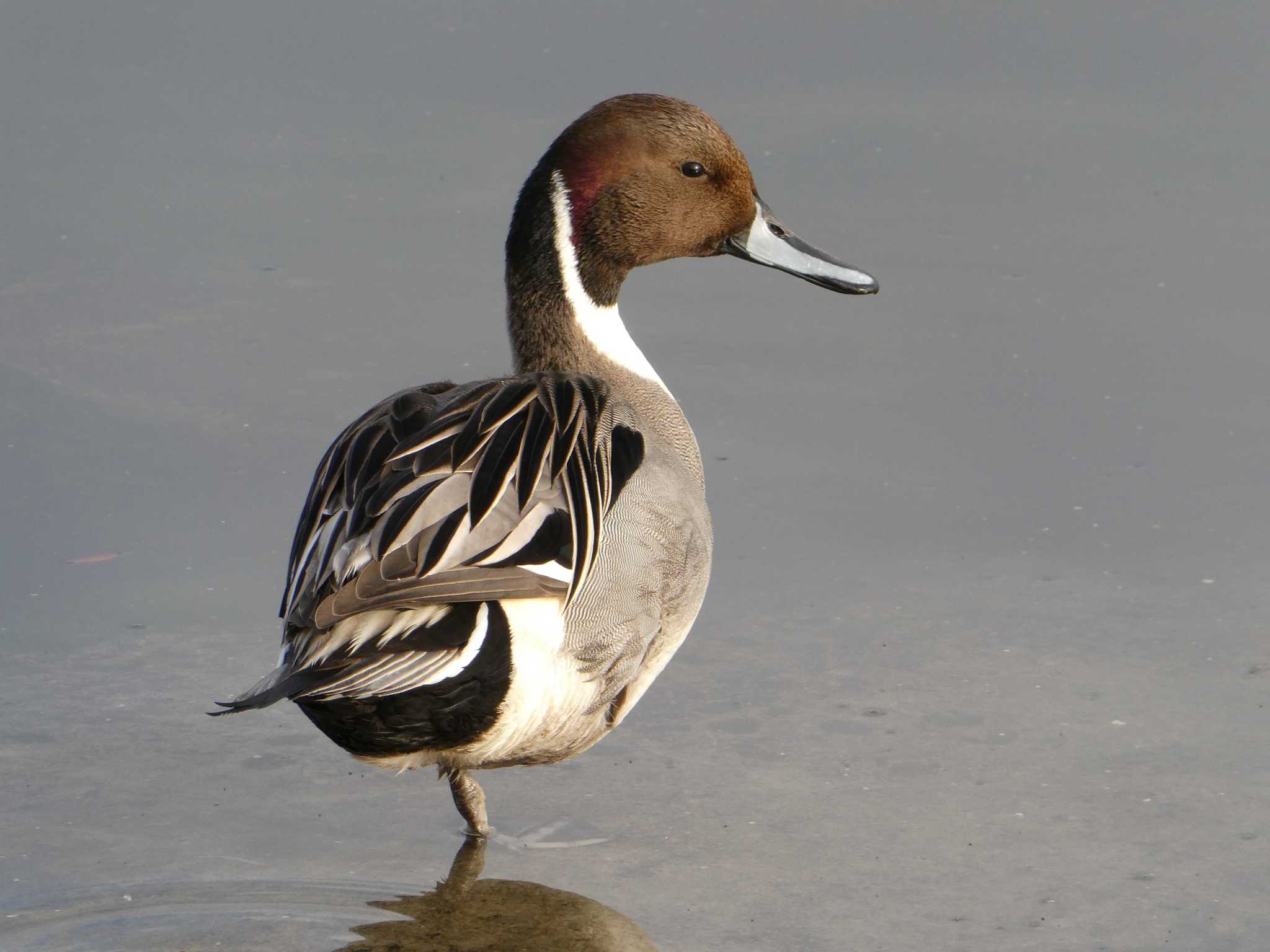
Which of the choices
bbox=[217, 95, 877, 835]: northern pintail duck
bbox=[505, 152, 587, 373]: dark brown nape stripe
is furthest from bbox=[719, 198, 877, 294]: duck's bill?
bbox=[505, 152, 587, 373]: dark brown nape stripe

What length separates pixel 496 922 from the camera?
3.58 metres

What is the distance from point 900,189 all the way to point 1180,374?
1274 millimetres

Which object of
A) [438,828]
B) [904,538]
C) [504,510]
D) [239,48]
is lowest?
[438,828]

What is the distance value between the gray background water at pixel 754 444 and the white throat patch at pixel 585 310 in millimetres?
672

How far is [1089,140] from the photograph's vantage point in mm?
6504

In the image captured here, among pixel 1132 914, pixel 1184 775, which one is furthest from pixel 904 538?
pixel 1132 914

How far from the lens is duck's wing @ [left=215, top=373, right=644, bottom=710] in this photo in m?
3.17

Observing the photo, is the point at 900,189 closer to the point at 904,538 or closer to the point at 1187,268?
the point at 1187,268

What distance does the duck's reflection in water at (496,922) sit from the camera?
3.48 metres

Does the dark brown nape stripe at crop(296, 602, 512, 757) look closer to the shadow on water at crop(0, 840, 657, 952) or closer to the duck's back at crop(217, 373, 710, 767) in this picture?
the duck's back at crop(217, 373, 710, 767)

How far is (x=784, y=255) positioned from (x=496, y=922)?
1799mm

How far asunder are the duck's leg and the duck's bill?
1.49 metres

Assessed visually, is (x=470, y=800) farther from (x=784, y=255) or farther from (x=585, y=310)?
(x=784, y=255)

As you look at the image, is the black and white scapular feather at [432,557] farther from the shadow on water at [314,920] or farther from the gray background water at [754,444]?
the gray background water at [754,444]
